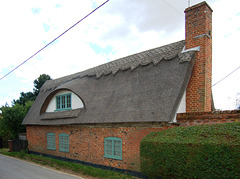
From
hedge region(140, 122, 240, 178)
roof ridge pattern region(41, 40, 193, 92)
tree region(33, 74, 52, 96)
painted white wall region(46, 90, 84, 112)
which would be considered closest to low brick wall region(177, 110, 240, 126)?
hedge region(140, 122, 240, 178)

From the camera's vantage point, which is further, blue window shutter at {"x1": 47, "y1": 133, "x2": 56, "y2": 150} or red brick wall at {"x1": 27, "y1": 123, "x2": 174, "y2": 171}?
blue window shutter at {"x1": 47, "y1": 133, "x2": 56, "y2": 150}

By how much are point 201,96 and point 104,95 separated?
18.4 ft

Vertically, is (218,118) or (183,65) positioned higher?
(183,65)

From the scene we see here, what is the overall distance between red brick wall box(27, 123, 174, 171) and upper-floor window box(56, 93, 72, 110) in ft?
5.12

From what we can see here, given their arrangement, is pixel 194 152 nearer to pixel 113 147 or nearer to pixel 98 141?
pixel 113 147

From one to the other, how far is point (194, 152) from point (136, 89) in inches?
201

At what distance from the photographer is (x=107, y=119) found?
10641 millimetres

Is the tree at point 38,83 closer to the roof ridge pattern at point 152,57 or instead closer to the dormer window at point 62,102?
the dormer window at point 62,102

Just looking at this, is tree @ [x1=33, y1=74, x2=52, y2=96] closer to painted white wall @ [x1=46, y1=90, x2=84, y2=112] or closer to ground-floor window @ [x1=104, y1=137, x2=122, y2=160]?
painted white wall @ [x1=46, y1=90, x2=84, y2=112]

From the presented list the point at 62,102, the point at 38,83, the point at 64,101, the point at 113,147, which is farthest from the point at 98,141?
the point at 38,83

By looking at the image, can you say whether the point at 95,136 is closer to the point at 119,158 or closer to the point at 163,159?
the point at 119,158

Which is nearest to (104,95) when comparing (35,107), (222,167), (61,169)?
(61,169)

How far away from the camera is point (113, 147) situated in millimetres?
10609

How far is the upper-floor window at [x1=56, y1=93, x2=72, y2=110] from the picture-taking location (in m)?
14.8
